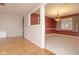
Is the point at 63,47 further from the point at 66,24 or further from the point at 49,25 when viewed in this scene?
the point at 49,25

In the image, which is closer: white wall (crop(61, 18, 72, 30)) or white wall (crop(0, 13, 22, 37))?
white wall (crop(0, 13, 22, 37))

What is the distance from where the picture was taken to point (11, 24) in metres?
9.19

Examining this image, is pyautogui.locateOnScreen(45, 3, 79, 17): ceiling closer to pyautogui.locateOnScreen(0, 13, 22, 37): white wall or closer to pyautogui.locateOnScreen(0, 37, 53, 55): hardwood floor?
pyautogui.locateOnScreen(0, 37, 53, 55): hardwood floor

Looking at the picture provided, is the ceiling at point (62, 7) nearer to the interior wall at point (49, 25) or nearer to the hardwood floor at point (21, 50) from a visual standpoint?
the hardwood floor at point (21, 50)

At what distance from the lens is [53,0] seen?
2.05m

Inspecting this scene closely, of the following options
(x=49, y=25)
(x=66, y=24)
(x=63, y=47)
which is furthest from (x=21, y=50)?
(x=49, y=25)

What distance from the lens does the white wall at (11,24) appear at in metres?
8.64

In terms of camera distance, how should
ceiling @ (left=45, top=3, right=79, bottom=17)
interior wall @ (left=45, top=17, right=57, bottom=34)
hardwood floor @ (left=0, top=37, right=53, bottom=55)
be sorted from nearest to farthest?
hardwood floor @ (left=0, top=37, right=53, bottom=55) < ceiling @ (left=45, top=3, right=79, bottom=17) < interior wall @ (left=45, top=17, right=57, bottom=34)

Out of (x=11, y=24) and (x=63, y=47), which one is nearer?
(x=63, y=47)

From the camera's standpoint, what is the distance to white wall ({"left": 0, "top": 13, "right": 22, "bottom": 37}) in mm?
8636

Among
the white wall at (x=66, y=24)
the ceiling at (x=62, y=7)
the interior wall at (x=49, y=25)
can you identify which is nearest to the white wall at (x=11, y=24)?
the interior wall at (x=49, y=25)

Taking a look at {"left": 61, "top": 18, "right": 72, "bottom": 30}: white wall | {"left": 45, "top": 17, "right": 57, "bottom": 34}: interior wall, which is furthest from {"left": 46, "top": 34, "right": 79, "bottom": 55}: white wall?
{"left": 45, "top": 17, "right": 57, "bottom": 34}: interior wall

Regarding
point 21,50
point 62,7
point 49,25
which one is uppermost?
point 62,7
